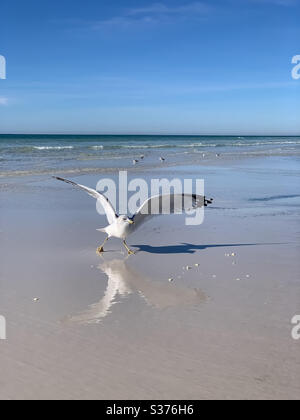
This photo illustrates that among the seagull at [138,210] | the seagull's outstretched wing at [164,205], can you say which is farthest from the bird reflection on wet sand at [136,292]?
the seagull's outstretched wing at [164,205]

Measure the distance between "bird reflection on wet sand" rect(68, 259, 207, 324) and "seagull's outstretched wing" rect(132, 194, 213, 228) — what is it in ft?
4.00

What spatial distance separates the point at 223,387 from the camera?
11.0ft

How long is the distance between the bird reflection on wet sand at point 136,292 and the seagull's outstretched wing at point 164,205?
1.22 m

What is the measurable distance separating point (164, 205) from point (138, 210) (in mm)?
527

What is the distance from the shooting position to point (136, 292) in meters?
5.29

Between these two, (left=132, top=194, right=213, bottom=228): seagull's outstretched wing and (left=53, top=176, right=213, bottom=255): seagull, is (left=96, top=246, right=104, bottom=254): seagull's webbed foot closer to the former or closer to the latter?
(left=53, top=176, right=213, bottom=255): seagull

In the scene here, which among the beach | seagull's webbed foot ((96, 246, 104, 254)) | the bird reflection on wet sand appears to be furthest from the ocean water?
the bird reflection on wet sand

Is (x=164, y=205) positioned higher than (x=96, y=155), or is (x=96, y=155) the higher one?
(x=96, y=155)

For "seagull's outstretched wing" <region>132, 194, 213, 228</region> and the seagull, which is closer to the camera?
the seagull

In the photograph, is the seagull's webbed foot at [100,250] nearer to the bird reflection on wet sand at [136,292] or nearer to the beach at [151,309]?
the beach at [151,309]

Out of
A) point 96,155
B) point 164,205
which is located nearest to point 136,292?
point 164,205

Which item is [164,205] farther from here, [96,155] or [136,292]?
[96,155]

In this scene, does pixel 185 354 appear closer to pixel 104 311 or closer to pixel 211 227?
pixel 104 311

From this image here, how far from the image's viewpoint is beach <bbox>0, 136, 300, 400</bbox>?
11.3 feet
